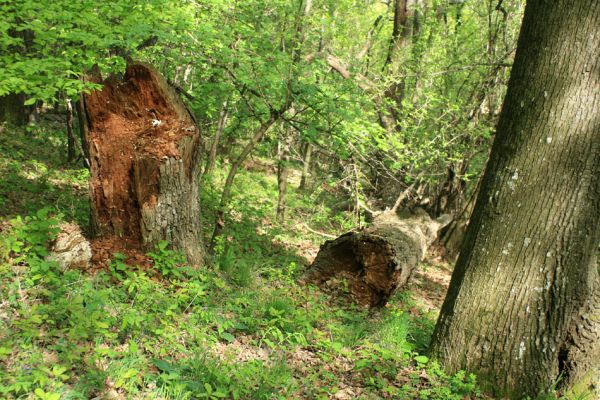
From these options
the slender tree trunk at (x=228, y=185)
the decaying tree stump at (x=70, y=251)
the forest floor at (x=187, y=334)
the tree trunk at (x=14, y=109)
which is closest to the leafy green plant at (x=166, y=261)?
the forest floor at (x=187, y=334)

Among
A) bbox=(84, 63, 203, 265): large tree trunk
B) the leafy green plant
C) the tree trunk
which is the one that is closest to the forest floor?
the leafy green plant

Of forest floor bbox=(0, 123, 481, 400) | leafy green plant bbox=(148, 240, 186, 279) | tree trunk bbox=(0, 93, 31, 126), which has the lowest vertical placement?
forest floor bbox=(0, 123, 481, 400)

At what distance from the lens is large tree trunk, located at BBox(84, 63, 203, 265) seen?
477 centimetres

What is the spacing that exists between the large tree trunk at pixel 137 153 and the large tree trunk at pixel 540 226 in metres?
3.08

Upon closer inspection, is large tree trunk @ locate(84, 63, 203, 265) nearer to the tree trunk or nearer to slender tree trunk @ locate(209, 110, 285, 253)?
slender tree trunk @ locate(209, 110, 285, 253)

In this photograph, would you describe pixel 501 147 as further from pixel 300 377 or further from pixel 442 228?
pixel 442 228

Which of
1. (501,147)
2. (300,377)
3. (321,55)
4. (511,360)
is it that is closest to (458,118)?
(321,55)

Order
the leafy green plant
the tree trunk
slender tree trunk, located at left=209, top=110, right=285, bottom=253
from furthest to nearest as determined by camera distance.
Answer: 1. the tree trunk
2. slender tree trunk, located at left=209, top=110, right=285, bottom=253
3. the leafy green plant

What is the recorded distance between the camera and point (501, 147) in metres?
4.10

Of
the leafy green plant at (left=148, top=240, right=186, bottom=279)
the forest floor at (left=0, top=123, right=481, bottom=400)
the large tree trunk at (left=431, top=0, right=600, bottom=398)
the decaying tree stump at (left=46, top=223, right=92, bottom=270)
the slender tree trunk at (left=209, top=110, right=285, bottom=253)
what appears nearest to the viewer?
the forest floor at (left=0, top=123, right=481, bottom=400)

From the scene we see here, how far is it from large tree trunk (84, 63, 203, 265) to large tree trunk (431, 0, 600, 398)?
308cm

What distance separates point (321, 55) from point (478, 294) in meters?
5.33

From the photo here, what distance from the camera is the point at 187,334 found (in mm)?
3898

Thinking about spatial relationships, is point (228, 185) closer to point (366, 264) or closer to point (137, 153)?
point (137, 153)
